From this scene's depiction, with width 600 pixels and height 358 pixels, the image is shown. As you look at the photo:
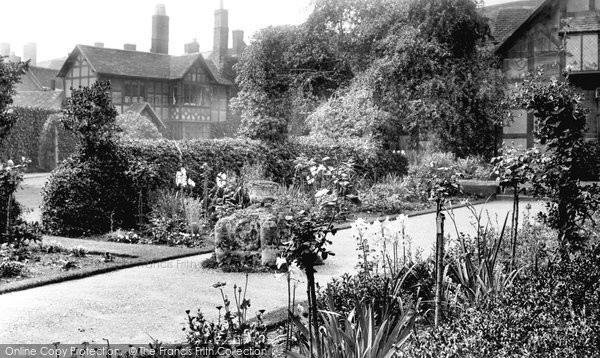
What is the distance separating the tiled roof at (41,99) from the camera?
35.5 metres

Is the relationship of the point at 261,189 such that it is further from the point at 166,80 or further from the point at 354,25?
the point at 166,80

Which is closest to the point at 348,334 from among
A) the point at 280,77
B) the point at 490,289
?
the point at 490,289

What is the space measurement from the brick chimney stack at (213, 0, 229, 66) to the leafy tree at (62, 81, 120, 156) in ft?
106

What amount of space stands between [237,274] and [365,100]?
17.6 meters

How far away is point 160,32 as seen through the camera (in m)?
41.7

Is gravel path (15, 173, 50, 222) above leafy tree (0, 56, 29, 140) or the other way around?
the other way around

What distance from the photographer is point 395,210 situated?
49.7 feet

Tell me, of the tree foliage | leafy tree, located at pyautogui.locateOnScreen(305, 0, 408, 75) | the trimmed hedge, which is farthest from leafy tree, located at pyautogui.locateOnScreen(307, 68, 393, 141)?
the trimmed hedge

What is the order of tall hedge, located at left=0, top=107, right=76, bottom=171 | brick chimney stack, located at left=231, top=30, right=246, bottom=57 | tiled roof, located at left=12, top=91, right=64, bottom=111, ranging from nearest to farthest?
tall hedge, located at left=0, top=107, right=76, bottom=171 → tiled roof, located at left=12, top=91, right=64, bottom=111 → brick chimney stack, located at left=231, top=30, right=246, bottom=57

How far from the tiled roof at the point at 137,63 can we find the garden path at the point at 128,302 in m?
29.6

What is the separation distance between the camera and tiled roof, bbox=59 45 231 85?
3606 cm

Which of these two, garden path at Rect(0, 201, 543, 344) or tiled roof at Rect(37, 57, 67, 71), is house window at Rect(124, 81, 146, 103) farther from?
garden path at Rect(0, 201, 543, 344)

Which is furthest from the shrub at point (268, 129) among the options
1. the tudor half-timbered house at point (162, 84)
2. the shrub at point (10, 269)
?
the tudor half-timbered house at point (162, 84)

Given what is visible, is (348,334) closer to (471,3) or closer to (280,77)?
(471,3)
